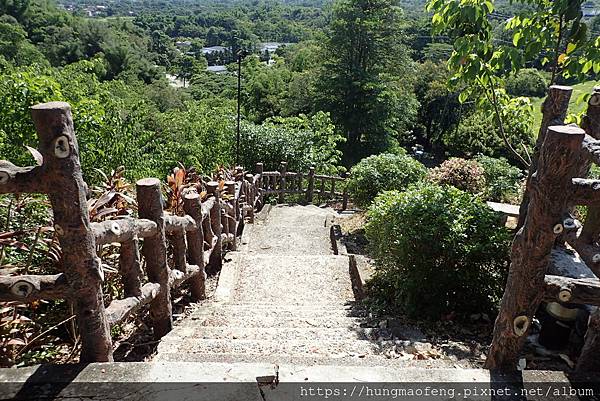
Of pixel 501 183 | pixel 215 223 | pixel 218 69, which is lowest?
pixel 501 183

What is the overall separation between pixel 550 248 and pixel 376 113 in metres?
20.4

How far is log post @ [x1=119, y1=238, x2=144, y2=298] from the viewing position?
2514 mm

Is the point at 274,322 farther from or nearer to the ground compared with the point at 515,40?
nearer to the ground

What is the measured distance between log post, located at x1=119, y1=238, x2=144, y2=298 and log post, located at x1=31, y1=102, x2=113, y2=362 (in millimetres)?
342

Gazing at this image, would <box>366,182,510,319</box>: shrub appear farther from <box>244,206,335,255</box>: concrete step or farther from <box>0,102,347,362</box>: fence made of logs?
<box>244,206,335,255</box>: concrete step

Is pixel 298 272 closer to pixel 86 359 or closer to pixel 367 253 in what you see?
pixel 367 253

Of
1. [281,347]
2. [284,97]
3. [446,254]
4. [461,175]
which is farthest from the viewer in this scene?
[284,97]

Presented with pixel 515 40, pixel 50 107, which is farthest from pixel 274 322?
pixel 515 40

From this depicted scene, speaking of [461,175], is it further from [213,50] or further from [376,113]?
[213,50]

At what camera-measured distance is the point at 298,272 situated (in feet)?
19.3

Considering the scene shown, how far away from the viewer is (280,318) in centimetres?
397

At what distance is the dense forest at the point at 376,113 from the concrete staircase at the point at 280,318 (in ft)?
2.45

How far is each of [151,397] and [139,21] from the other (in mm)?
114665

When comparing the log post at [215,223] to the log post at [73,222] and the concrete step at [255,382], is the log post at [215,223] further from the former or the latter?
the concrete step at [255,382]
